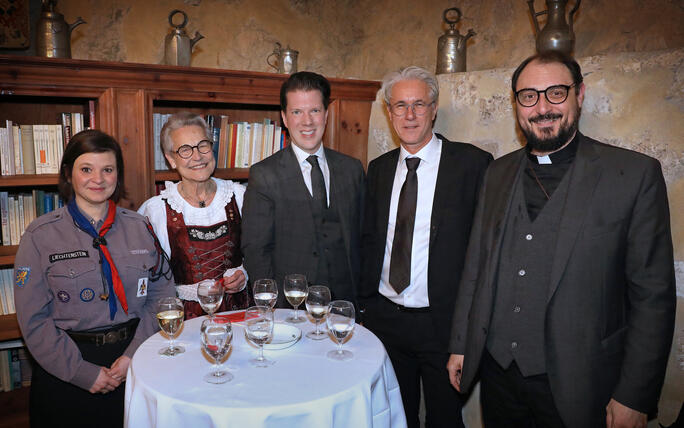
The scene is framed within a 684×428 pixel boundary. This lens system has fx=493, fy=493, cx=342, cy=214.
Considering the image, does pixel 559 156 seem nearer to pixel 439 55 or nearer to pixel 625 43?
pixel 625 43

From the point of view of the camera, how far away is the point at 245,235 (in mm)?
2283

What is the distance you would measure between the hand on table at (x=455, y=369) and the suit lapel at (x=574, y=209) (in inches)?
19.9

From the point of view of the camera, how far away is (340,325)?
5.16 ft

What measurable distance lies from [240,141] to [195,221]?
0.95 m

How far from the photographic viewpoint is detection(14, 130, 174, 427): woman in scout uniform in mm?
1880

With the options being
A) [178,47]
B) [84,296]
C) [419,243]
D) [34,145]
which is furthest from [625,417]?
[34,145]

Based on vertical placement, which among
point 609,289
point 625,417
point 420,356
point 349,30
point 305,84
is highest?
point 349,30

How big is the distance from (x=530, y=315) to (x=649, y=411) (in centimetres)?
44

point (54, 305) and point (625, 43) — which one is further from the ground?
point (625, 43)

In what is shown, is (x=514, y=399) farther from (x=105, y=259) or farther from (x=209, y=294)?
(x=105, y=259)

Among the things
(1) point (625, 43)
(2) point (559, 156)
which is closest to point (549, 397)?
(2) point (559, 156)

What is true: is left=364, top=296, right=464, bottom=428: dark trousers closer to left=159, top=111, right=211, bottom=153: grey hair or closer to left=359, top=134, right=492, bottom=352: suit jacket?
left=359, top=134, right=492, bottom=352: suit jacket

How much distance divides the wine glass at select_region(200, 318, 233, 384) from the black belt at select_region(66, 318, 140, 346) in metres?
0.71

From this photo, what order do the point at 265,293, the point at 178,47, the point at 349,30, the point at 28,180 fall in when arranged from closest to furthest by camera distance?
the point at 265,293, the point at 28,180, the point at 178,47, the point at 349,30
